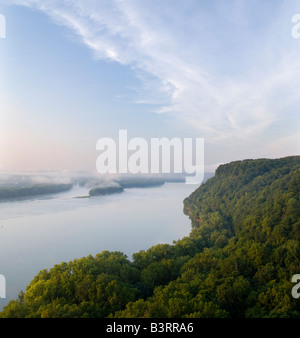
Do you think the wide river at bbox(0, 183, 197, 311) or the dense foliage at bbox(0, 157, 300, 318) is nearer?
the dense foliage at bbox(0, 157, 300, 318)

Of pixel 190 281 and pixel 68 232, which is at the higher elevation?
pixel 190 281

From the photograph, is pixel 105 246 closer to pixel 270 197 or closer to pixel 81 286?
pixel 81 286

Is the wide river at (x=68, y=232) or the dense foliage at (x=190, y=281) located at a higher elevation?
the dense foliage at (x=190, y=281)

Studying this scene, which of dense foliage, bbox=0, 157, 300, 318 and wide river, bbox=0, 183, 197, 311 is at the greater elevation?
dense foliage, bbox=0, 157, 300, 318

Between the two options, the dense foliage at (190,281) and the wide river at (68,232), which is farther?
the wide river at (68,232)
